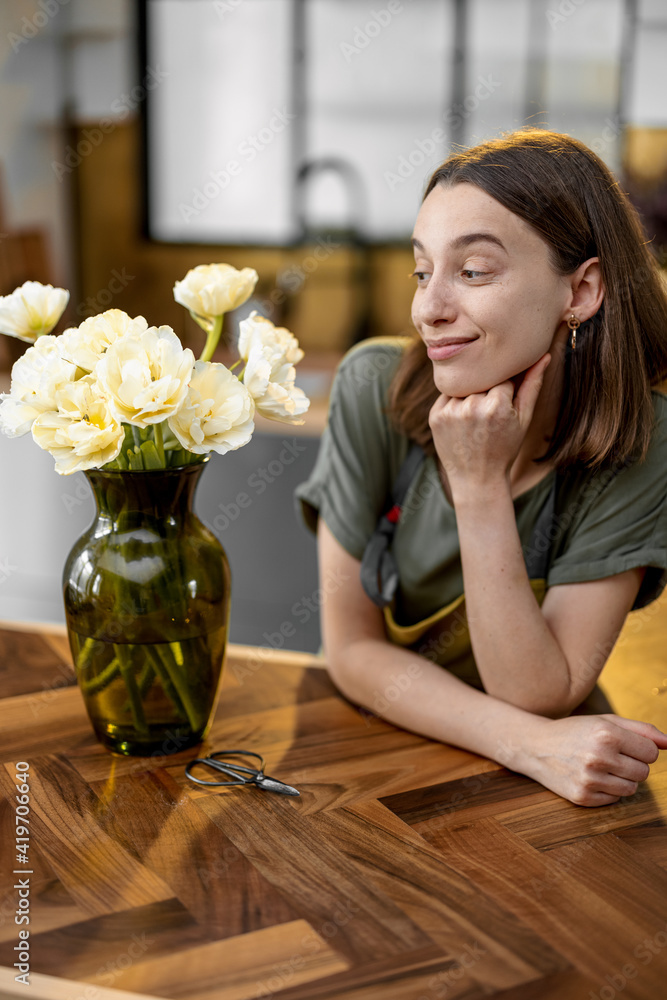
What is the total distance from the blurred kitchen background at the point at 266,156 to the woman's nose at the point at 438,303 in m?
1.62

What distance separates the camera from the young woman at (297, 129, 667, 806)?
1.13m

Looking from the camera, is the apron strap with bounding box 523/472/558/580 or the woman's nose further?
the apron strap with bounding box 523/472/558/580

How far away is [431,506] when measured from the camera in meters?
1.33

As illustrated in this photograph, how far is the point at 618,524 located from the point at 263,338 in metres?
0.49

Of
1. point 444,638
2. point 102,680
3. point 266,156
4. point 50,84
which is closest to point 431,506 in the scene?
point 444,638

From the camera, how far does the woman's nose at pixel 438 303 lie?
1126mm

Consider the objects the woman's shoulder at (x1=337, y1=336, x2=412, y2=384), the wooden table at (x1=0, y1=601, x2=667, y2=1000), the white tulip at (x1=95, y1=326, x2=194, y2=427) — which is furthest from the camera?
the woman's shoulder at (x1=337, y1=336, x2=412, y2=384)

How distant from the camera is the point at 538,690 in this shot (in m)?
1.16

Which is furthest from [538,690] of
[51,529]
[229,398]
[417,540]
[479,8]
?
[479,8]

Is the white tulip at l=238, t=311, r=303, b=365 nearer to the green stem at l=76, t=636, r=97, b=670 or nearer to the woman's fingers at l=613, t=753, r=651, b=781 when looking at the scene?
the green stem at l=76, t=636, r=97, b=670

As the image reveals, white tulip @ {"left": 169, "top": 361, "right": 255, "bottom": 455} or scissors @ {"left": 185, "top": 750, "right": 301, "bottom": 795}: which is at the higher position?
white tulip @ {"left": 169, "top": 361, "right": 255, "bottom": 455}

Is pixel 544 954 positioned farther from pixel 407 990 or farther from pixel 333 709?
pixel 333 709

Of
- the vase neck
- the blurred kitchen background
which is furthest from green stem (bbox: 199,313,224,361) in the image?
the blurred kitchen background

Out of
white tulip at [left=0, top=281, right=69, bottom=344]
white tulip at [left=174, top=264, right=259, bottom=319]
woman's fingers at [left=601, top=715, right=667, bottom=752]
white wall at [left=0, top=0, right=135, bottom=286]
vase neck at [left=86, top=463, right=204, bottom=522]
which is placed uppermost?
white wall at [left=0, top=0, right=135, bottom=286]
